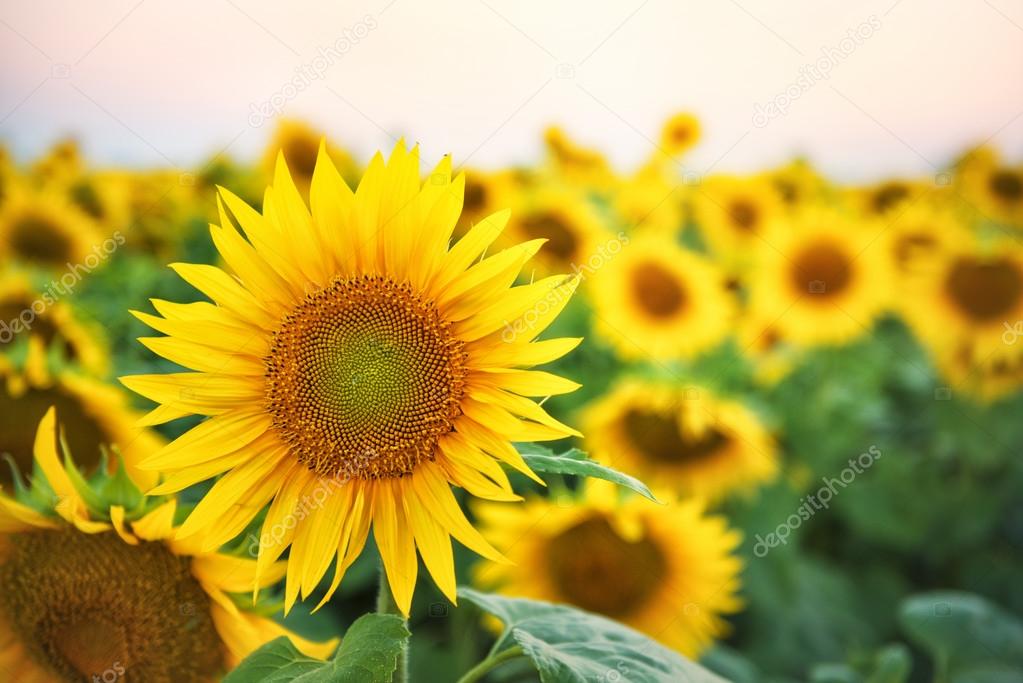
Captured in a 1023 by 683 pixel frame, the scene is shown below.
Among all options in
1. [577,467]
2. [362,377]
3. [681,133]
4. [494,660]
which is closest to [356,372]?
[362,377]

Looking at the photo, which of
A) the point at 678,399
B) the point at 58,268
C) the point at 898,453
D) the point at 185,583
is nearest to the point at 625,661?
the point at 185,583

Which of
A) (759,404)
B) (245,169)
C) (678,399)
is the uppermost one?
(759,404)

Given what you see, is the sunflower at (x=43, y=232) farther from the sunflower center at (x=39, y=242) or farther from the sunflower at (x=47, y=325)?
the sunflower at (x=47, y=325)

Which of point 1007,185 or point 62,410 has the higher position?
point 1007,185

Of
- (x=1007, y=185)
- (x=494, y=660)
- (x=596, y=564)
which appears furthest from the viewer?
(x=1007, y=185)

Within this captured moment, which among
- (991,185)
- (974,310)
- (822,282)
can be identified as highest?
(991,185)

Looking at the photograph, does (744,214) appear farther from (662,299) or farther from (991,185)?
(662,299)

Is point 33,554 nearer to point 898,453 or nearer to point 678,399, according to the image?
point 678,399
